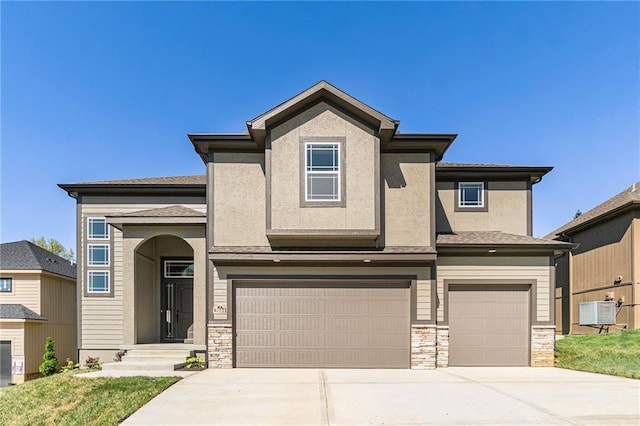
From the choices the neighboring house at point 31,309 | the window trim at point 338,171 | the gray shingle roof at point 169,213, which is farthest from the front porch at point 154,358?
the neighboring house at point 31,309

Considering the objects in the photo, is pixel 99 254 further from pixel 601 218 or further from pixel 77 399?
pixel 601 218

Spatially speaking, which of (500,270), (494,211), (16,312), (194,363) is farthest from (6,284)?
(494,211)

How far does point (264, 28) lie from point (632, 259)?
49.8 ft

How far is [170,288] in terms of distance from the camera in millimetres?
15070

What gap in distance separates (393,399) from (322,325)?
4265mm

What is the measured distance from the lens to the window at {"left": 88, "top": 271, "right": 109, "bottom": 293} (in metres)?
14.6

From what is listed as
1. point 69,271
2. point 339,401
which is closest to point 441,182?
point 339,401

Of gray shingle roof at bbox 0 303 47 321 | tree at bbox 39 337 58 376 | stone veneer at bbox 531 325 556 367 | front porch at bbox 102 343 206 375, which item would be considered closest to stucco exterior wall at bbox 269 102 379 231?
front porch at bbox 102 343 206 375

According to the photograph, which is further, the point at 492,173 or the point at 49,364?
the point at 49,364

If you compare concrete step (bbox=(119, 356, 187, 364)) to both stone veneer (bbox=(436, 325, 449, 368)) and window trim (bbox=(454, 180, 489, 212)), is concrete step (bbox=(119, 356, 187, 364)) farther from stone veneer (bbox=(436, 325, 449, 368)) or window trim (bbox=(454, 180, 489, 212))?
window trim (bbox=(454, 180, 489, 212))

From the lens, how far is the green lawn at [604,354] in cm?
1127

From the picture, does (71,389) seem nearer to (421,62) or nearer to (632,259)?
(421,62)

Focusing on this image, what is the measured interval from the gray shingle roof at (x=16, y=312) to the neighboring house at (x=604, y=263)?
19.3m

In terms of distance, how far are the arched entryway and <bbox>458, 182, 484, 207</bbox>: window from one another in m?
8.63
